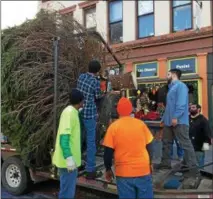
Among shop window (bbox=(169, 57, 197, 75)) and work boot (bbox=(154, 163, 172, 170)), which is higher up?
shop window (bbox=(169, 57, 197, 75))

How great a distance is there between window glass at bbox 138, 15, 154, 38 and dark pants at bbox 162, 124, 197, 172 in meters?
10.9

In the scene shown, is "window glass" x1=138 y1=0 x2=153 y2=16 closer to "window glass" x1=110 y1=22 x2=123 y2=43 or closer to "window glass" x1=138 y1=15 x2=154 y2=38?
"window glass" x1=138 y1=15 x2=154 y2=38

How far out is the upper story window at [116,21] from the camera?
57.4ft

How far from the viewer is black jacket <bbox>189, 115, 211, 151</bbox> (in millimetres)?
6730

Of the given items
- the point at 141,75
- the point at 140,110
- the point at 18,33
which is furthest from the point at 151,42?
the point at 18,33

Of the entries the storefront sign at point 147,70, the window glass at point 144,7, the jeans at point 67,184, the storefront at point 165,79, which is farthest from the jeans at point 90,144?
the window glass at point 144,7

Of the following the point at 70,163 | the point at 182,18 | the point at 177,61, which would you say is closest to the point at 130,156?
the point at 70,163

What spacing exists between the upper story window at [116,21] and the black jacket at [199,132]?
11.2 metres

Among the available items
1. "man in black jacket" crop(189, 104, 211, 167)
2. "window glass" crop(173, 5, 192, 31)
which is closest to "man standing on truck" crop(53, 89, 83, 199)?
"man in black jacket" crop(189, 104, 211, 167)

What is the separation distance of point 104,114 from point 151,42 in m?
9.91

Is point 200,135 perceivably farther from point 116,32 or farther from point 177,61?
point 116,32

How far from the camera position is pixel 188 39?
14.8 metres

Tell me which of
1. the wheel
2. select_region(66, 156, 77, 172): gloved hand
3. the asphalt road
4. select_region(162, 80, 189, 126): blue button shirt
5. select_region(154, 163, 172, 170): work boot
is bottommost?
the asphalt road

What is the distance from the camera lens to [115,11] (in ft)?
58.2
